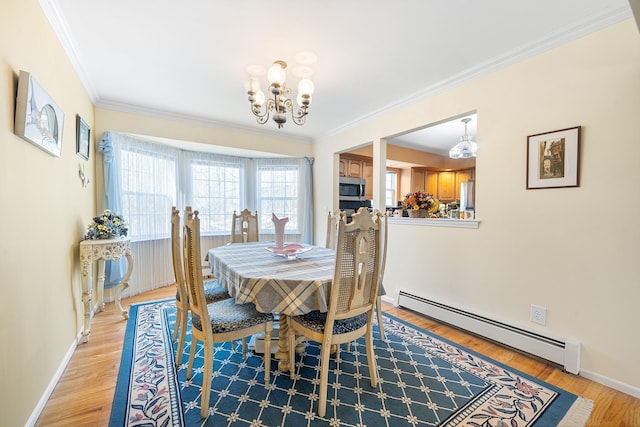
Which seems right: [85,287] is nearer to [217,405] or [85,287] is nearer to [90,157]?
[90,157]

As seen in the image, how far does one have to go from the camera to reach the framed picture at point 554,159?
1881mm

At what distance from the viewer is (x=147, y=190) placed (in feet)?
12.0

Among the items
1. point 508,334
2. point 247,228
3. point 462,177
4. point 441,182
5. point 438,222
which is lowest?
point 508,334

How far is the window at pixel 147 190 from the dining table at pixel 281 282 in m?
2.00

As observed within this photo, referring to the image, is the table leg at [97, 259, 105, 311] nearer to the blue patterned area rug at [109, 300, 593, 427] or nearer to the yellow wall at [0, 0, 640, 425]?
the yellow wall at [0, 0, 640, 425]

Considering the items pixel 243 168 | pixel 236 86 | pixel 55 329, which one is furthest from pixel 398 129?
pixel 55 329

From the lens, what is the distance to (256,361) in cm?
202

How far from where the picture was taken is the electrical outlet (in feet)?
6.68

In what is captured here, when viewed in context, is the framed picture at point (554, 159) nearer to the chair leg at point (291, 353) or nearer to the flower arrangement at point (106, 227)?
the chair leg at point (291, 353)

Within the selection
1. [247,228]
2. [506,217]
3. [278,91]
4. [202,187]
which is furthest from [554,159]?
[202,187]

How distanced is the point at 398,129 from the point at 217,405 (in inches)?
122

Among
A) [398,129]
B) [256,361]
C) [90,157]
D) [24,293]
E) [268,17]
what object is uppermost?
[268,17]

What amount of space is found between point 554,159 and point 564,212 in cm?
40

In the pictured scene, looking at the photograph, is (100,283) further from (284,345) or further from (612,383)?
(612,383)
